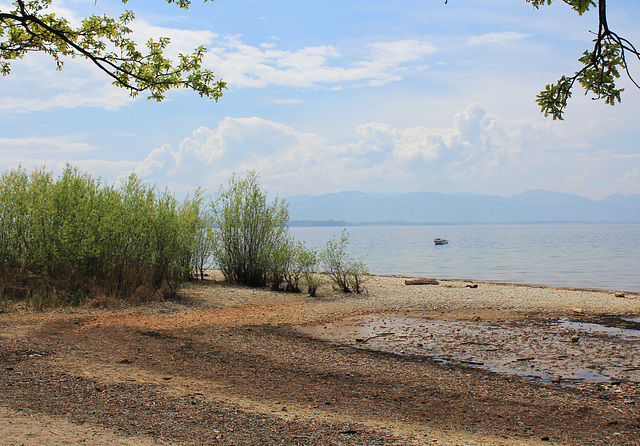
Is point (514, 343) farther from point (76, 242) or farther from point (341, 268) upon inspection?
point (76, 242)

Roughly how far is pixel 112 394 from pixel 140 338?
325 cm

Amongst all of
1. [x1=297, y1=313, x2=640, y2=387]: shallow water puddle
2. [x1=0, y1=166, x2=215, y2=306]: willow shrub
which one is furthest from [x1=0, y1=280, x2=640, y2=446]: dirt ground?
[x1=0, y1=166, x2=215, y2=306]: willow shrub

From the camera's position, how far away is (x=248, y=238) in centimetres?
1853

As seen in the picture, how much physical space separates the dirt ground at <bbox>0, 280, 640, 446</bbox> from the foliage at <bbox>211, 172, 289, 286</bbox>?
8.64 m

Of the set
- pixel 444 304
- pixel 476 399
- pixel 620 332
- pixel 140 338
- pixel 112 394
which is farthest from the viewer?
pixel 444 304

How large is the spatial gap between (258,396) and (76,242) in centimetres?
862

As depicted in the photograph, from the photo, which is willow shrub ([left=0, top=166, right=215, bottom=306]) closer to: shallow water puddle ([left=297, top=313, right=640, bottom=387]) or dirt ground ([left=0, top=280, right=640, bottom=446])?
dirt ground ([left=0, top=280, right=640, bottom=446])

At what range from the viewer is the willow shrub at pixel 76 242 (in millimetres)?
12539

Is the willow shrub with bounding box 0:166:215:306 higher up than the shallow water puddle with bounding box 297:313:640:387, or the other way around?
the willow shrub with bounding box 0:166:215:306

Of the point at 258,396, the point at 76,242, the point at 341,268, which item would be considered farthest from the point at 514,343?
the point at 76,242

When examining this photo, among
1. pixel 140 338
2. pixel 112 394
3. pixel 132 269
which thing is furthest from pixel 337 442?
pixel 132 269

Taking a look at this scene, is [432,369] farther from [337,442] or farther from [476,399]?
[337,442]

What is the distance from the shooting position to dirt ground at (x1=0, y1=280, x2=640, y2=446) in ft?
15.5

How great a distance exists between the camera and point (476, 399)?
610 cm
